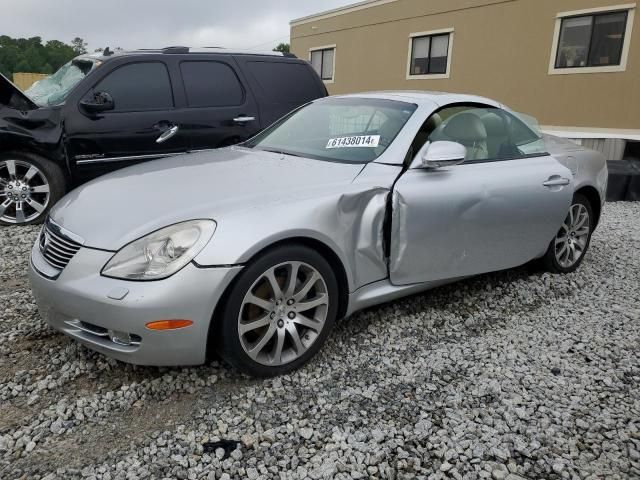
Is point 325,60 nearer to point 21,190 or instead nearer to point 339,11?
point 339,11

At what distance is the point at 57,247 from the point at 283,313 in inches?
46.4

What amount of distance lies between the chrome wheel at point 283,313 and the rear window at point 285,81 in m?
3.89

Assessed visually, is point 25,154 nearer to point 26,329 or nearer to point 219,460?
point 26,329

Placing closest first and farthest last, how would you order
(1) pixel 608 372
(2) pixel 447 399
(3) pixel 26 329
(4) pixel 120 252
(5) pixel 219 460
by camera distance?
(5) pixel 219 460
(4) pixel 120 252
(2) pixel 447 399
(1) pixel 608 372
(3) pixel 26 329

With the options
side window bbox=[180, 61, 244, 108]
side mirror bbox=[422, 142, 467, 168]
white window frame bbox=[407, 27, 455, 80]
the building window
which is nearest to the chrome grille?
side mirror bbox=[422, 142, 467, 168]

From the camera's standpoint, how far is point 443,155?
313cm

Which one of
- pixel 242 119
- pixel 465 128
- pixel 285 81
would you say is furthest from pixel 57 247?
pixel 285 81

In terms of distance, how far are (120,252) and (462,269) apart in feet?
6.88

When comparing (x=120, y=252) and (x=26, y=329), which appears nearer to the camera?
(x=120, y=252)

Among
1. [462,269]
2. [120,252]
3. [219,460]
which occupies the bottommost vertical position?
[219,460]

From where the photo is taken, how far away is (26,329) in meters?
3.23

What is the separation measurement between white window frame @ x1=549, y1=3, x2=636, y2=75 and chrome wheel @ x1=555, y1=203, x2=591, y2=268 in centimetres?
929

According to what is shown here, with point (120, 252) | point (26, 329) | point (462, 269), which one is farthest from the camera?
point (462, 269)

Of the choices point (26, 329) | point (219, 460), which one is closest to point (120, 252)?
point (219, 460)
